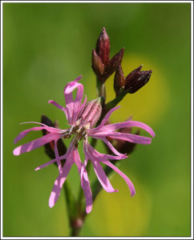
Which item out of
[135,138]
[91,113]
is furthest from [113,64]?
[135,138]

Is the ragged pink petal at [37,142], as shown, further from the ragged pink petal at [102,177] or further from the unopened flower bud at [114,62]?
the unopened flower bud at [114,62]

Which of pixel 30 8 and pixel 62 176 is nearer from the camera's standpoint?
pixel 62 176

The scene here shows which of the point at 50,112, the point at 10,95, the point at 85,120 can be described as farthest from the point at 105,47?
the point at 10,95

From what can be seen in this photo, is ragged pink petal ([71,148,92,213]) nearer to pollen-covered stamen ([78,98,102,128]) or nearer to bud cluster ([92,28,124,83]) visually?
pollen-covered stamen ([78,98,102,128])

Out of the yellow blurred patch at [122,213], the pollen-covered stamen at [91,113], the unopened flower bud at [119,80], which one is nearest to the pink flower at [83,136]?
the pollen-covered stamen at [91,113]


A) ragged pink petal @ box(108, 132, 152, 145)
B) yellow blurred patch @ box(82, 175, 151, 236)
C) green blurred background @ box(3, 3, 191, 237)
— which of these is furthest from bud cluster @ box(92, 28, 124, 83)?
yellow blurred patch @ box(82, 175, 151, 236)

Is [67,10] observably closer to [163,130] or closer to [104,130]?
[163,130]

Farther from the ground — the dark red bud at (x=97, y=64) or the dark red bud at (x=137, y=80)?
the dark red bud at (x=97, y=64)
